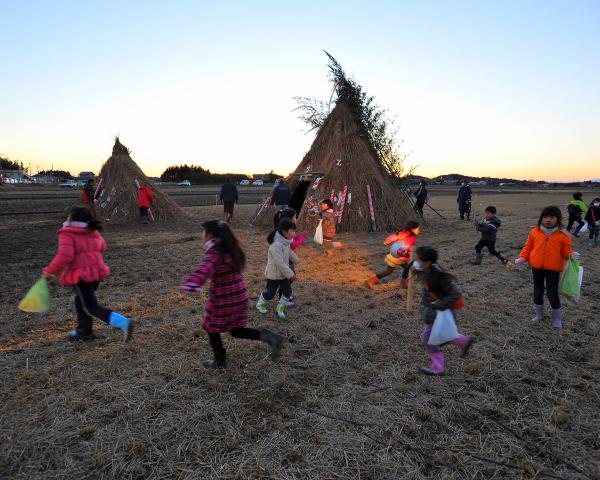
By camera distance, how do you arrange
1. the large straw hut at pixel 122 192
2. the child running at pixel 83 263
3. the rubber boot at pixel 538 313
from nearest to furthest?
the child running at pixel 83 263
the rubber boot at pixel 538 313
the large straw hut at pixel 122 192

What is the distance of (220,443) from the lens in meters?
3.12

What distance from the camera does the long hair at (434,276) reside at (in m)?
4.06

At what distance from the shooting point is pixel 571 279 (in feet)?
18.0

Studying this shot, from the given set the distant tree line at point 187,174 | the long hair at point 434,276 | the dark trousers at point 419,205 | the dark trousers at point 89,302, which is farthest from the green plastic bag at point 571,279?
the distant tree line at point 187,174

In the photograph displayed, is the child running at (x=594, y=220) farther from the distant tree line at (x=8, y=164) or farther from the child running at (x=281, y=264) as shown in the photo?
the distant tree line at (x=8, y=164)

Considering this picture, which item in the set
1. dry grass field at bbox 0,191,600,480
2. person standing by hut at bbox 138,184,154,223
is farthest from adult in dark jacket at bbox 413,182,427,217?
person standing by hut at bbox 138,184,154,223

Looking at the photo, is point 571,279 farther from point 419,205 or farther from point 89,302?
point 419,205

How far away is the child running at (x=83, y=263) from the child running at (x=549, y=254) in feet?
18.3

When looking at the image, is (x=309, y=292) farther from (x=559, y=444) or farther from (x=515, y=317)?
(x=559, y=444)

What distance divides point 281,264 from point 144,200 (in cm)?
1322

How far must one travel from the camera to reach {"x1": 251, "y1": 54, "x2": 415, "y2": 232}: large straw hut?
48.1 feet

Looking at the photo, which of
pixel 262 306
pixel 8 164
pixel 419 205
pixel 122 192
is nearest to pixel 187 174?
pixel 8 164

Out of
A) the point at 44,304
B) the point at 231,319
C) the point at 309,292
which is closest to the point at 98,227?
the point at 44,304

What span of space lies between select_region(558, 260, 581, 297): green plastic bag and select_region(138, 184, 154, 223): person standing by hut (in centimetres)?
1561
